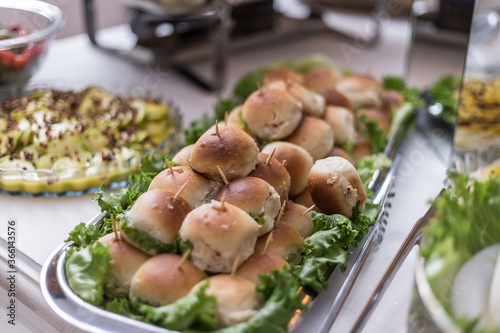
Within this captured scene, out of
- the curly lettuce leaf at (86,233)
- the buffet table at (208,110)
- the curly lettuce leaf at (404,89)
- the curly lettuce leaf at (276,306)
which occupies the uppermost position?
the curly lettuce leaf at (404,89)

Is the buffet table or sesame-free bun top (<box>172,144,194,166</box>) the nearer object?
the buffet table

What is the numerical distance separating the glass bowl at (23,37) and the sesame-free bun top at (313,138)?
0.82m

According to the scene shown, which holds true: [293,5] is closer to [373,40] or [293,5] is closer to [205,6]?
[373,40]

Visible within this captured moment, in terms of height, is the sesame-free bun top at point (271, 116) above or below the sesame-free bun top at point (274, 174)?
above

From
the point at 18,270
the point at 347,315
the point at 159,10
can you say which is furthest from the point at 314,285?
the point at 159,10

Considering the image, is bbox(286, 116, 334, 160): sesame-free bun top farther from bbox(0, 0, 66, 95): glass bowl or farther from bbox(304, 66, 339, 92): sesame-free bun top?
bbox(0, 0, 66, 95): glass bowl

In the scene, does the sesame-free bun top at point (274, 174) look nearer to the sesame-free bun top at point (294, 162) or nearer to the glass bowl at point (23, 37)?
the sesame-free bun top at point (294, 162)

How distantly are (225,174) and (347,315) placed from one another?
13.3 inches

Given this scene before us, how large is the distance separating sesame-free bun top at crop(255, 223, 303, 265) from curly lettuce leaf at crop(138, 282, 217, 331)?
175mm

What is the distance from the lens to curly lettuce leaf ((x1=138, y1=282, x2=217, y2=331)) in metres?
0.77

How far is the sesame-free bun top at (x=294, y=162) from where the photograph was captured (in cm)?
112

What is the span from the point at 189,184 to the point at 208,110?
86cm

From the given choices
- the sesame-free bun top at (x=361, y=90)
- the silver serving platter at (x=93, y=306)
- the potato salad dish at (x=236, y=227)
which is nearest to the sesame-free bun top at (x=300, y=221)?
the potato salad dish at (x=236, y=227)

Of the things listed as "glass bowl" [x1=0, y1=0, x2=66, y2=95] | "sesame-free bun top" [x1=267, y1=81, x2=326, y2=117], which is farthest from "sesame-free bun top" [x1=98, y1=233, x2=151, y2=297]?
"glass bowl" [x1=0, y1=0, x2=66, y2=95]
